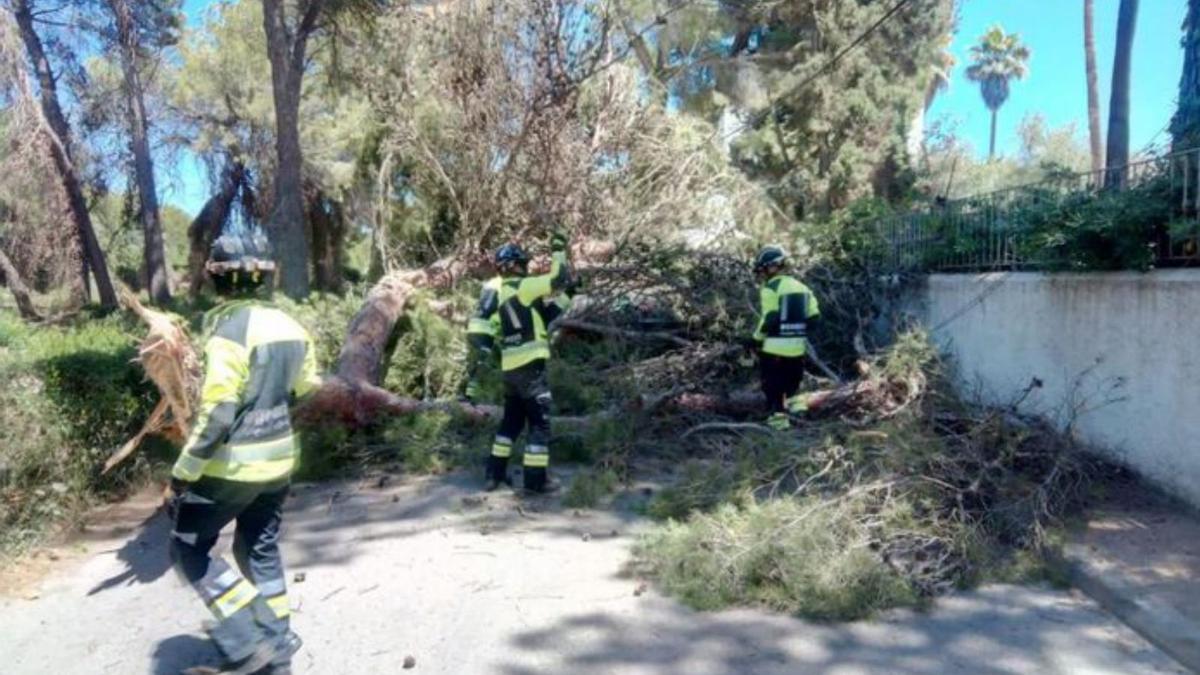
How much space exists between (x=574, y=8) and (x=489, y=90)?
1.44m

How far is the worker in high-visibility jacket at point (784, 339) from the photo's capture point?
25.5 ft

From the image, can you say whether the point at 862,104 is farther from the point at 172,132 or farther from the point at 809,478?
the point at 809,478

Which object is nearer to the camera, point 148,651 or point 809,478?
point 148,651

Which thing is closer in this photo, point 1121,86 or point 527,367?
point 527,367

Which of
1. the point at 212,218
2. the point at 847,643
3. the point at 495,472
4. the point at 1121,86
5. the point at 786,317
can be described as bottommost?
the point at 847,643

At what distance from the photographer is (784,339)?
7.80 metres

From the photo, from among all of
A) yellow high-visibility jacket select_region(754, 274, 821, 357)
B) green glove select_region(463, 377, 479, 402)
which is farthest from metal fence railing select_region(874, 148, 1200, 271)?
green glove select_region(463, 377, 479, 402)

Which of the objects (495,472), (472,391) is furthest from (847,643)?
(472,391)

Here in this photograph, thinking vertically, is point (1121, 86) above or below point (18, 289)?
above

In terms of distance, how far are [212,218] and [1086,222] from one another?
833 inches

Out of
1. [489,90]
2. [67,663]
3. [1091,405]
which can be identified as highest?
[489,90]

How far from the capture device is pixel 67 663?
4.21 m

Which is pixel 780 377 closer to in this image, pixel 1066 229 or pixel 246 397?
pixel 1066 229

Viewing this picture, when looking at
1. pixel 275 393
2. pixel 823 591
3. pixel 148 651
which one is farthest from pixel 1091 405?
pixel 148 651
